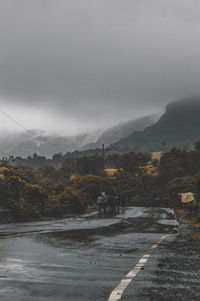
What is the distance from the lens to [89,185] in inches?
2559

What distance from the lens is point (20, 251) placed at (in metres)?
9.95

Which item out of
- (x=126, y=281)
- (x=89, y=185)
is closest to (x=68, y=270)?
(x=126, y=281)

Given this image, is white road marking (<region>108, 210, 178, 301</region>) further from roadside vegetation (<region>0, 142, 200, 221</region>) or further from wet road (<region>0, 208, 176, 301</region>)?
roadside vegetation (<region>0, 142, 200, 221</region>)

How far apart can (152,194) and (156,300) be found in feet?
303

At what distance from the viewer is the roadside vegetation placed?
99.0 ft

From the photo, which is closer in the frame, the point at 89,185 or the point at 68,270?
the point at 68,270

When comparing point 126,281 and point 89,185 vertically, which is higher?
point 89,185

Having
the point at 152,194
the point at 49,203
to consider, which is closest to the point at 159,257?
the point at 49,203

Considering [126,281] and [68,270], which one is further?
[68,270]

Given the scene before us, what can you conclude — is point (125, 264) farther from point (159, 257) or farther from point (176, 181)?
point (176, 181)

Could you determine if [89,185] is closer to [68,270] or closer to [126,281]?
[68,270]

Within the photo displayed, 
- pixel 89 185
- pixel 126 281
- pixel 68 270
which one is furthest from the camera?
pixel 89 185

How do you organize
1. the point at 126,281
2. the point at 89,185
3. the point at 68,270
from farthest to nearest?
1. the point at 89,185
2. the point at 68,270
3. the point at 126,281

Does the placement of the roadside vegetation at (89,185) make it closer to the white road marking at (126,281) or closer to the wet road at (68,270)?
the wet road at (68,270)
